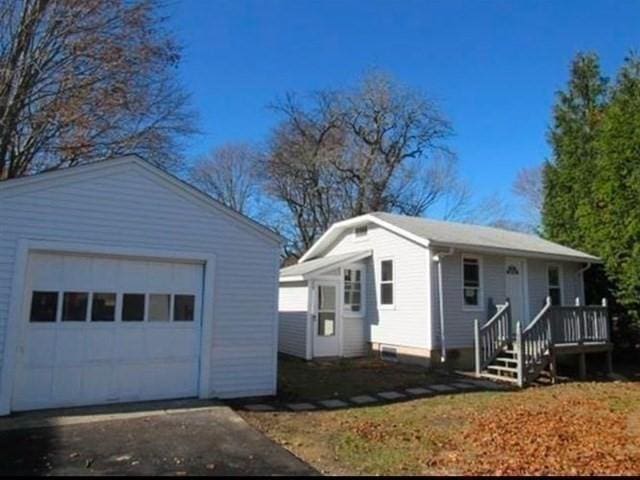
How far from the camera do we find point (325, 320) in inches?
586

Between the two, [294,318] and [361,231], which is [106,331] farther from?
[361,231]

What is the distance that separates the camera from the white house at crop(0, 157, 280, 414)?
7.32 meters

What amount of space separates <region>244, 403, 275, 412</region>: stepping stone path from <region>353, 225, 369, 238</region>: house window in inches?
345

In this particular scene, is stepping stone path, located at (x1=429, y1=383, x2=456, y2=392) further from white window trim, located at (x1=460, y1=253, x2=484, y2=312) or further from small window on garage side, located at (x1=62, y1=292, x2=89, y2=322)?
small window on garage side, located at (x1=62, y1=292, x2=89, y2=322)

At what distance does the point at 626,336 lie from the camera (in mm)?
15938

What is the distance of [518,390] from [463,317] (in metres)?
3.24

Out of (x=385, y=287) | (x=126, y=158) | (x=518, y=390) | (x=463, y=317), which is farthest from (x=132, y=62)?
(x=518, y=390)

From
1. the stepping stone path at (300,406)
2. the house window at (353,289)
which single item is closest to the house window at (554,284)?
the house window at (353,289)

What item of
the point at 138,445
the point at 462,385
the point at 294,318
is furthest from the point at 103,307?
the point at 294,318

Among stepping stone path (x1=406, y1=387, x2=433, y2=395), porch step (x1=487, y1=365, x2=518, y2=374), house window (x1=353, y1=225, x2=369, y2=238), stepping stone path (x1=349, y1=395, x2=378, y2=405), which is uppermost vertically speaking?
house window (x1=353, y1=225, x2=369, y2=238)

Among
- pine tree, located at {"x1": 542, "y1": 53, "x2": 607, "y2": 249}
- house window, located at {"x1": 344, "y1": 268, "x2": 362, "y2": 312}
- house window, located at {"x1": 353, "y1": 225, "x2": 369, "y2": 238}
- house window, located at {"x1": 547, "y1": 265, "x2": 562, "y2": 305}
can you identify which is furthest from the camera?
pine tree, located at {"x1": 542, "y1": 53, "x2": 607, "y2": 249}

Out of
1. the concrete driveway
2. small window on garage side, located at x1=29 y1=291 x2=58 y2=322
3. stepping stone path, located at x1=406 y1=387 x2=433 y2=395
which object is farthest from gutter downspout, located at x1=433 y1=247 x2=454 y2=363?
small window on garage side, located at x1=29 y1=291 x2=58 y2=322

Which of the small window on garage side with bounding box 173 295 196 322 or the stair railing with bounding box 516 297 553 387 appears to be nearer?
the small window on garage side with bounding box 173 295 196 322

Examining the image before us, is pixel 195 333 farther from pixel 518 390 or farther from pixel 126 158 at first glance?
pixel 518 390
